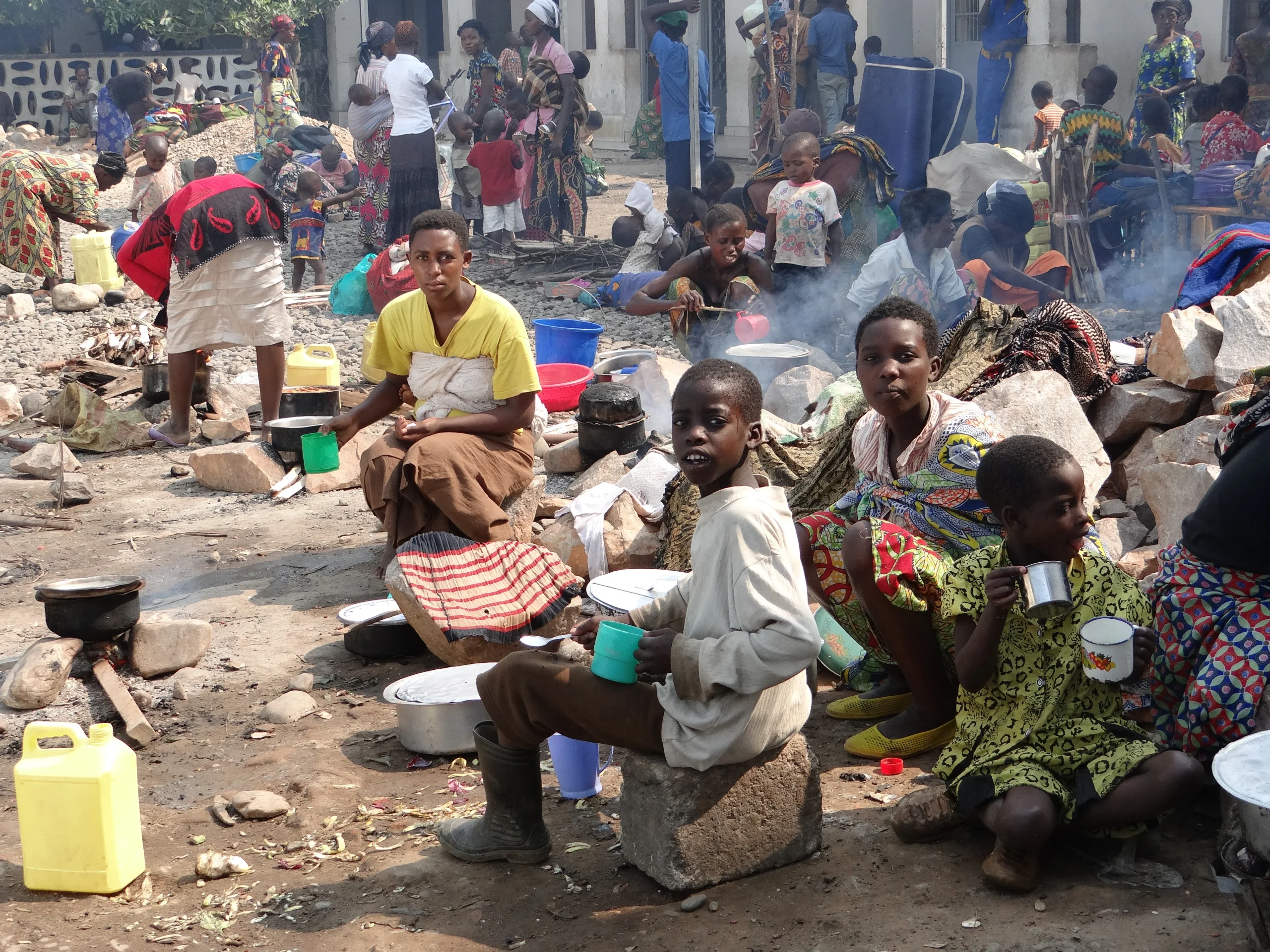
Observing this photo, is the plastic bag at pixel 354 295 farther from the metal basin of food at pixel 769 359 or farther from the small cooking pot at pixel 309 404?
the metal basin of food at pixel 769 359

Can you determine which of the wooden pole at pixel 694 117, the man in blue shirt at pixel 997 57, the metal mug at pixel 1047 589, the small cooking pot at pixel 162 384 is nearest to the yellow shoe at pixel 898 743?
the metal mug at pixel 1047 589

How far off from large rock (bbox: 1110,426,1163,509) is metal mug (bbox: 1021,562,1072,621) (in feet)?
7.97

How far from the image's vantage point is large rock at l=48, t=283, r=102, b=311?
33.9 feet

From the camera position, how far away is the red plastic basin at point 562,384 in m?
6.59

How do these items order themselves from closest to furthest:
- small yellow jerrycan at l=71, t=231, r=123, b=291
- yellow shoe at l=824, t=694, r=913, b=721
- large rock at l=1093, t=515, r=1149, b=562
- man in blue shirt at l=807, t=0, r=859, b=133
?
yellow shoe at l=824, t=694, r=913, b=721, large rock at l=1093, t=515, r=1149, b=562, small yellow jerrycan at l=71, t=231, r=123, b=291, man in blue shirt at l=807, t=0, r=859, b=133

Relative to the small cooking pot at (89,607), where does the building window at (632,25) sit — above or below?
above

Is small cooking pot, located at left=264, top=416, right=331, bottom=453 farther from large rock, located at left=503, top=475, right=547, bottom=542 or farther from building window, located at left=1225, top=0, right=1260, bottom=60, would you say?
building window, located at left=1225, top=0, right=1260, bottom=60

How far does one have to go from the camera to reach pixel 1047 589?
2535 mm

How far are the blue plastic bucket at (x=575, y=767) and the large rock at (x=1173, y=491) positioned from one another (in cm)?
204

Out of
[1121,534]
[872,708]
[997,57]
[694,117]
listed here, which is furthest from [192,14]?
[872,708]

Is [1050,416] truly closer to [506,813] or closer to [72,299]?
[506,813]

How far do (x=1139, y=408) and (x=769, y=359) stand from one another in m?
1.83

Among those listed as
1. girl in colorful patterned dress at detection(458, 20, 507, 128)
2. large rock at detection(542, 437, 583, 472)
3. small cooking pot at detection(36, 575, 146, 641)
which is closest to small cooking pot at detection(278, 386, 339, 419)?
large rock at detection(542, 437, 583, 472)

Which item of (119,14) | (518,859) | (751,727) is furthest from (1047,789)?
(119,14)
